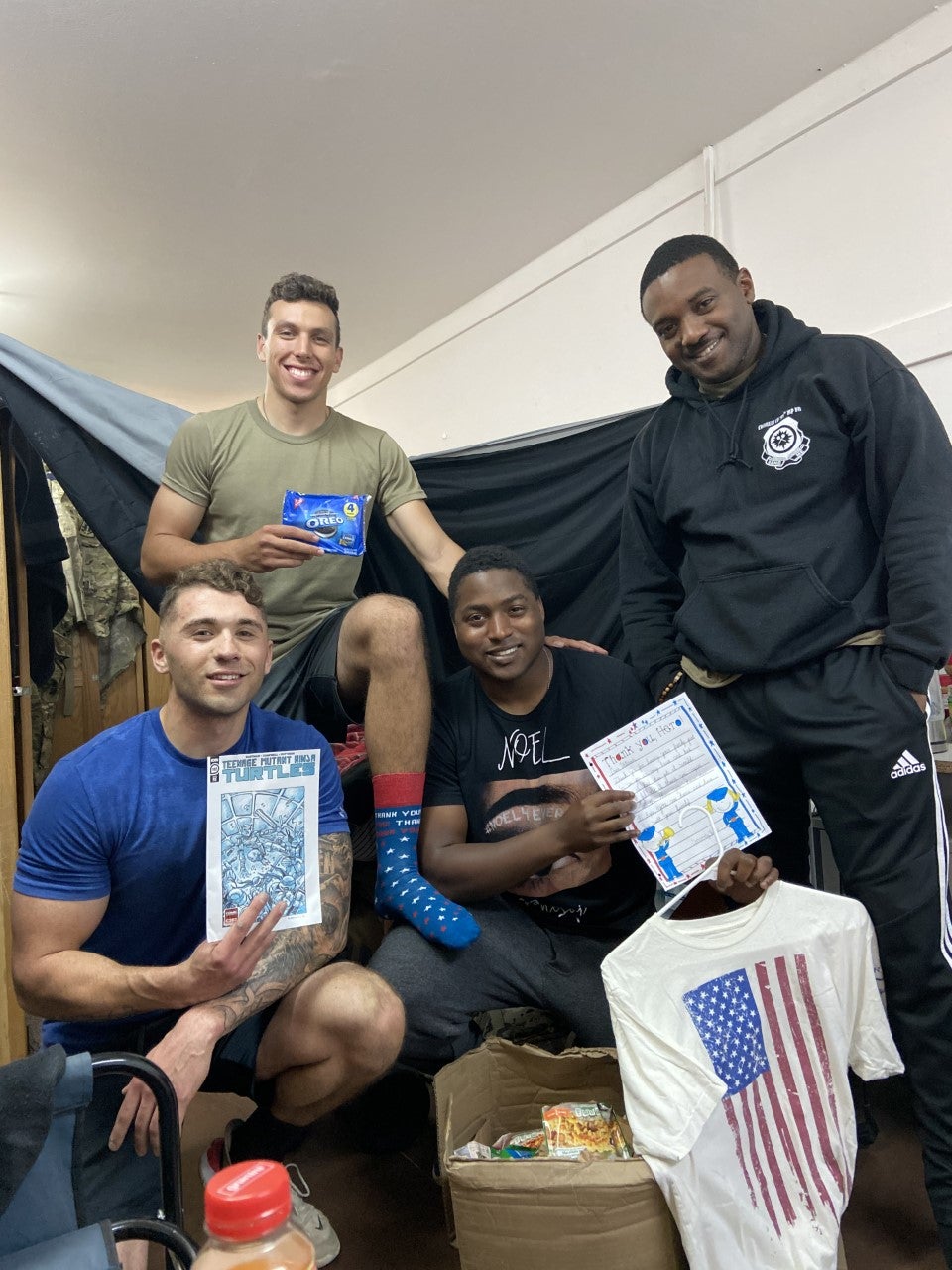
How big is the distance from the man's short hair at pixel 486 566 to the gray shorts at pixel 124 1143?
877mm

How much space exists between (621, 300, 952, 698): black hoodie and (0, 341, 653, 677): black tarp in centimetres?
65

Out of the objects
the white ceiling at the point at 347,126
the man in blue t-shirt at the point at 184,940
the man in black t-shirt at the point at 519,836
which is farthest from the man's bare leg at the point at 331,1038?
the white ceiling at the point at 347,126

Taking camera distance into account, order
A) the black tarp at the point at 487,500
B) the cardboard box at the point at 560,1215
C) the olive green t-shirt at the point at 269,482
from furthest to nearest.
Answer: the black tarp at the point at 487,500, the olive green t-shirt at the point at 269,482, the cardboard box at the point at 560,1215

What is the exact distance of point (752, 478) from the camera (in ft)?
5.16

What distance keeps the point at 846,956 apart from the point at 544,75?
256cm

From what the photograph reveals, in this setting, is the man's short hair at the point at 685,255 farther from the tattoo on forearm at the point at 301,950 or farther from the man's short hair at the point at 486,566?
the tattoo on forearm at the point at 301,950

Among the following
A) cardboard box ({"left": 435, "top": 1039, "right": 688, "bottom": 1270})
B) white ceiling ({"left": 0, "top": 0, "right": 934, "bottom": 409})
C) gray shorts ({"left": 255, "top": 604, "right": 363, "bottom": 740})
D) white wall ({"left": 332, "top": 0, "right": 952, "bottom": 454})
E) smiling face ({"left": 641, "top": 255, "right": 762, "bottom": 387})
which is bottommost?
cardboard box ({"left": 435, "top": 1039, "right": 688, "bottom": 1270})

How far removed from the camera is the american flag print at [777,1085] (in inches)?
48.3

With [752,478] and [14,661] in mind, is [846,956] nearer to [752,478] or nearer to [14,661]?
[752,478]

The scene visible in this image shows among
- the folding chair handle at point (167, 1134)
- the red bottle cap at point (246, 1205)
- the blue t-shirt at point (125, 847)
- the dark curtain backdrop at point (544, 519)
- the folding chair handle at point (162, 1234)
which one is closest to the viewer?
the red bottle cap at point (246, 1205)

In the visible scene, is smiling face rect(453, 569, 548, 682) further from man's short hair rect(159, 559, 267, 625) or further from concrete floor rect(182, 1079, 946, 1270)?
concrete floor rect(182, 1079, 946, 1270)

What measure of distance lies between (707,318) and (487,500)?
1.04 metres

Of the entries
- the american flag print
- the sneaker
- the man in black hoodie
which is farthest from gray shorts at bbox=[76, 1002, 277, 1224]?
the man in black hoodie

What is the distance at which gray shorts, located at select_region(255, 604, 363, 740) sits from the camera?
1.88 metres
